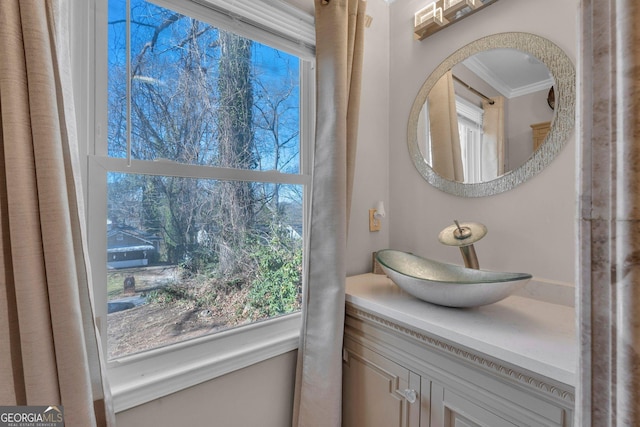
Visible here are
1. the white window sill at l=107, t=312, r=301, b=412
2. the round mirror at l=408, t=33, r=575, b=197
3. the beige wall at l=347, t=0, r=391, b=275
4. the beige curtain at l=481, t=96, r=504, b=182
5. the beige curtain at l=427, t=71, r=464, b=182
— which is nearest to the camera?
the white window sill at l=107, t=312, r=301, b=412

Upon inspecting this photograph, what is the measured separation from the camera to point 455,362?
2.82 feet

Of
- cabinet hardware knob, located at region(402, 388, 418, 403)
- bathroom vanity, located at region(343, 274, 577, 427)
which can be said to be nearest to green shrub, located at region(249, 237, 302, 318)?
bathroom vanity, located at region(343, 274, 577, 427)

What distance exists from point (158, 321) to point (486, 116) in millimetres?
1571

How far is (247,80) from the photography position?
47.9 inches

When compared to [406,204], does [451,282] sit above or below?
below

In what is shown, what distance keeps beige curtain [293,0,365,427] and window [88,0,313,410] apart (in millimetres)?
150

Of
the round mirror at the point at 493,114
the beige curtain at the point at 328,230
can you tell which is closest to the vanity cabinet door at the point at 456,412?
the beige curtain at the point at 328,230

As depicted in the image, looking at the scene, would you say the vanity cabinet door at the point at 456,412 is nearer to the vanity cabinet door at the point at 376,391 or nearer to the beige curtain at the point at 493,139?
the vanity cabinet door at the point at 376,391

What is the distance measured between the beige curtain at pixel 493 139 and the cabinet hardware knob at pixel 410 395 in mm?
892

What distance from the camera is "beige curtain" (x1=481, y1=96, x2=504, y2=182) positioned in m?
1.18

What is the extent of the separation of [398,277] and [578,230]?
79 cm

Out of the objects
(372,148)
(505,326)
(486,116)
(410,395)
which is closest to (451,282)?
(505,326)

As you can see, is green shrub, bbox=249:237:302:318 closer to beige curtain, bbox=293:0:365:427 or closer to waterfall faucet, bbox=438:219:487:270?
beige curtain, bbox=293:0:365:427

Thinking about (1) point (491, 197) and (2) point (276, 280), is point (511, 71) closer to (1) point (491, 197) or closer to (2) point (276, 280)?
(1) point (491, 197)
